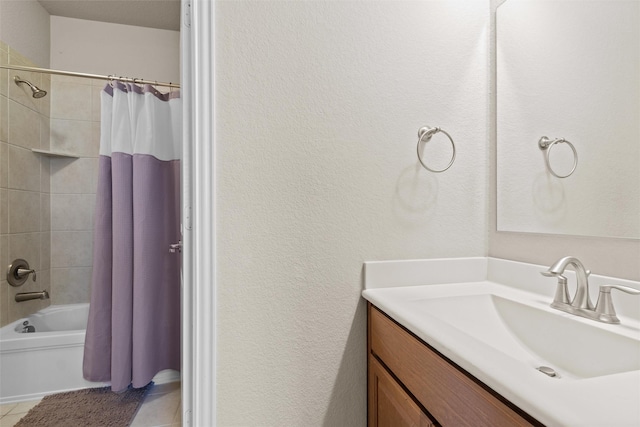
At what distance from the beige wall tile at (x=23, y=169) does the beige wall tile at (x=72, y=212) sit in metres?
0.16

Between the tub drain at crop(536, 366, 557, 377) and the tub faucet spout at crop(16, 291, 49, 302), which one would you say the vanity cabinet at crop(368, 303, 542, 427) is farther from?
the tub faucet spout at crop(16, 291, 49, 302)

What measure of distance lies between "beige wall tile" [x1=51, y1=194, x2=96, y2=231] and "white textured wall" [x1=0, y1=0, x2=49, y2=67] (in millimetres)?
930

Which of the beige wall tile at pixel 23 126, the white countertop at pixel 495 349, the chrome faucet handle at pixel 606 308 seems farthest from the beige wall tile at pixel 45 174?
the chrome faucet handle at pixel 606 308

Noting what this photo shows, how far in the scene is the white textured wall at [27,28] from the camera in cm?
183

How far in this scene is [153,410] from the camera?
1.59 metres

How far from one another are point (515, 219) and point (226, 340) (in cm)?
105

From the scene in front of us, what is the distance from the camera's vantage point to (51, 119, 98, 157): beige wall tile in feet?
7.30

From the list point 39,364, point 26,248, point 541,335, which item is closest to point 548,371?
point 541,335

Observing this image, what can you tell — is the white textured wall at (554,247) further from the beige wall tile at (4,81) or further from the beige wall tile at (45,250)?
the beige wall tile at (45,250)

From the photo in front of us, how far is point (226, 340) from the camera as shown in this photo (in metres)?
0.95

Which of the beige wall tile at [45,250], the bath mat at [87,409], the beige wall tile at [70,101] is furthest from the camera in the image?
the beige wall tile at [70,101]

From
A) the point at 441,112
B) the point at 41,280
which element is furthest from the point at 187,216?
the point at 41,280

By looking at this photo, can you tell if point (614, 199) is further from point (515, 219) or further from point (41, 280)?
point (41, 280)

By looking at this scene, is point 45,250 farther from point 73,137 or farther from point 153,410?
point 153,410
